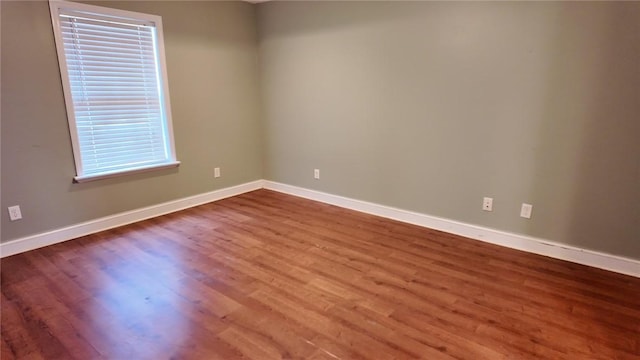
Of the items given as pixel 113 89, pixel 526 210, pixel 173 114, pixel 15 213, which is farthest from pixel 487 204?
pixel 15 213

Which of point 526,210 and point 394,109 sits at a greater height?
point 394,109

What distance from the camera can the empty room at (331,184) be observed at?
2029 mm

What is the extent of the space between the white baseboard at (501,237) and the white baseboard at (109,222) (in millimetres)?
1231

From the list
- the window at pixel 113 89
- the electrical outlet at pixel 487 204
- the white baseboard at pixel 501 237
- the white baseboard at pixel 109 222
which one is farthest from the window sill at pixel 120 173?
the electrical outlet at pixel 487 204

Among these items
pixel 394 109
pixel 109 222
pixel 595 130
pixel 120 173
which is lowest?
pixel 109 222

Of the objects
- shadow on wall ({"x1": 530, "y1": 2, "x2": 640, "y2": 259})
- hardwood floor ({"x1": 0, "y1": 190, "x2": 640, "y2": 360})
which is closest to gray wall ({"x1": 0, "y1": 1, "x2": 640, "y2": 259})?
shadow on wall ({"x1": 530, "y1": 2, "x2": 640, "y2": 259})

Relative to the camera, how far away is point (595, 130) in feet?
8.26

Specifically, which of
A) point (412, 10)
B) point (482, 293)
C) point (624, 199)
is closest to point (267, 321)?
point (482, 293)

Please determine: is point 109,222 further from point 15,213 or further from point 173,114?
point 173,114

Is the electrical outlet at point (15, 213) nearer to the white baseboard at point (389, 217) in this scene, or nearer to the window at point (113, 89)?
the white baseboard at point (389, 217)

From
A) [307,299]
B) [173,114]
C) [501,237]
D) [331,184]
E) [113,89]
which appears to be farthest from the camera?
[331,184]

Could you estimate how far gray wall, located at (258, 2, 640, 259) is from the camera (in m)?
2.47

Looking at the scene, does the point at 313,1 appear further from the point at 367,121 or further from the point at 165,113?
the point at 165,113

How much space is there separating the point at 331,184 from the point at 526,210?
2.03 m
